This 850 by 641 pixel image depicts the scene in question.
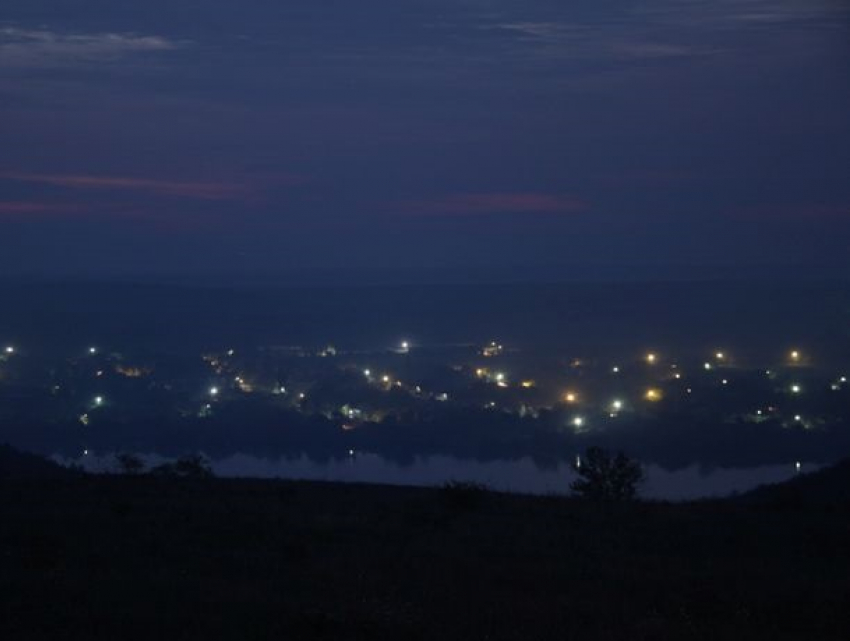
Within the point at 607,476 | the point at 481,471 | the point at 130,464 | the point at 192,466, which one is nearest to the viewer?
the point at 607,476

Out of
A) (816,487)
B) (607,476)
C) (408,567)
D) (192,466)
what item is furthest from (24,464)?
(816,487)

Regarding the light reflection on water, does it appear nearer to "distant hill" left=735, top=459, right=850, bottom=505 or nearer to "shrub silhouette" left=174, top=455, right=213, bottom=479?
"shrub silhouette" left=174, top=455, right=213, bottom=479

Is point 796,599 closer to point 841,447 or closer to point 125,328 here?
point 841,447

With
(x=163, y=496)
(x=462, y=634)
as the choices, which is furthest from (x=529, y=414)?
(x=462, y=634)

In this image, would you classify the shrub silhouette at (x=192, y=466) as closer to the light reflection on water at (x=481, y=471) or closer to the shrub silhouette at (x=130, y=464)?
the shrub silhouette at (x=130, y=464)

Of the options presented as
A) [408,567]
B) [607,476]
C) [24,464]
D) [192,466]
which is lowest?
[408,567]

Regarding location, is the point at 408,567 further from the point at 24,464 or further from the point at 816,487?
the point at 24,464

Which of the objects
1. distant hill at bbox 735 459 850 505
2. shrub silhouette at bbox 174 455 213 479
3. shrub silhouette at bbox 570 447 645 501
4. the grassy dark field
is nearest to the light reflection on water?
shrub silhouette at bbox 174 455 213 479
